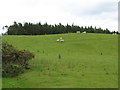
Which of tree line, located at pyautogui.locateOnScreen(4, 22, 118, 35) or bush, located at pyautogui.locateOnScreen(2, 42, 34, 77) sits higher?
tree line, located at pyautogui.locateOnScreen(4, 22, 118, 35)

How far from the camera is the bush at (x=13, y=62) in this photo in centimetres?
1816

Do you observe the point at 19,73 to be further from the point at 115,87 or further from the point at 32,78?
the point at 115,87

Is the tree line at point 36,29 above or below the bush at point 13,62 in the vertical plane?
above

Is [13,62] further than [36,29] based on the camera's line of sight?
No

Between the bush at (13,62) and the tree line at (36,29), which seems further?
the tree line at (36,29)

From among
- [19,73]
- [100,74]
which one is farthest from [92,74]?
[19,73]

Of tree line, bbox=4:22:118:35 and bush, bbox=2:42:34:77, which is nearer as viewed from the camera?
bush, bbox=2:42:34:77

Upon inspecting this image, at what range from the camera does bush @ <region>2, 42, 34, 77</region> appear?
1816 centimetres

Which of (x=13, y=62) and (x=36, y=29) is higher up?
(x=36, y=29)

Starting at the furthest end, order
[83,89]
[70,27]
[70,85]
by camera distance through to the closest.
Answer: [70,27] → [70,85] → [83,89]

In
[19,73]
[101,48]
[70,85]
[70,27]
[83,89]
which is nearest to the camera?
[83,89]

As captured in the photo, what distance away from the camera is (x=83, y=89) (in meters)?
14.0

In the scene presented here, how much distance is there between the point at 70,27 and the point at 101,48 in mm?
68649

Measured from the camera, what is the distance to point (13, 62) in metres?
20.0
